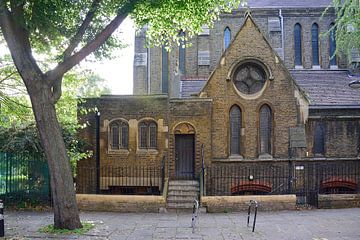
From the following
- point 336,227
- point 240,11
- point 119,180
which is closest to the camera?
point 336,227

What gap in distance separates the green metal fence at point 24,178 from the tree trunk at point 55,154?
5.72 metres

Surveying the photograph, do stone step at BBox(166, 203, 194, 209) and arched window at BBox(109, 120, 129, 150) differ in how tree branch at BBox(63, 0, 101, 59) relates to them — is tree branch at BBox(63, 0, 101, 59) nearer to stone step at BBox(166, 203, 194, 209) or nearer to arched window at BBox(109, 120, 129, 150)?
stone step at BBox(166, 203, 194, 209)

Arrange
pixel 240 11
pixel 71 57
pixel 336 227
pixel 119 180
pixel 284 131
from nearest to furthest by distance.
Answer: pixel 71 57, pixel 336 227, pixel 119 180, pixel 284 131, pixel 240 11

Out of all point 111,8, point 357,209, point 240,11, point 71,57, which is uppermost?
point 240,11

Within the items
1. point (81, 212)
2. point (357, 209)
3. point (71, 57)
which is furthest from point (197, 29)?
point (357, 209)

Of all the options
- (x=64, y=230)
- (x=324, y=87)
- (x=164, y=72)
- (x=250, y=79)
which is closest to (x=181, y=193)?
(x=64, y=230)

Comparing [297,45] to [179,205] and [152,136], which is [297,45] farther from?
[179,205]

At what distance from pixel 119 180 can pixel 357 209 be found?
10.3m

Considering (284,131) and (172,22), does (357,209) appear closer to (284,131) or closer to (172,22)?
(284,131)

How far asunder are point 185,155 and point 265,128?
4314 mm

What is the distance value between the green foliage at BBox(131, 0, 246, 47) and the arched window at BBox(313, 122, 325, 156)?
9342 mm

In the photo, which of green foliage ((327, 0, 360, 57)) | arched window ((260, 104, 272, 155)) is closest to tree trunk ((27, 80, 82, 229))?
green foliage ((327, 0, 360, 57))

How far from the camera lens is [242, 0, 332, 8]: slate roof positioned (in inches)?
1188

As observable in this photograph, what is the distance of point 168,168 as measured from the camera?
18.6m
